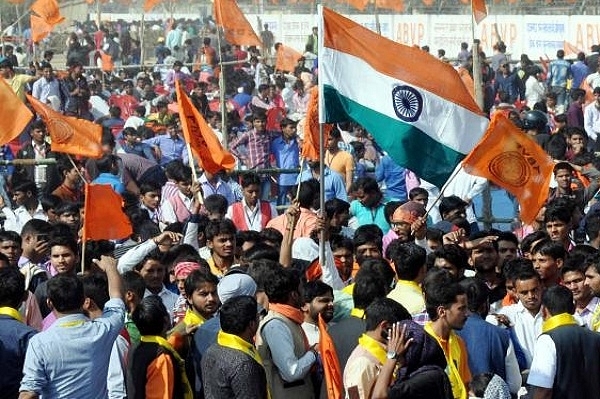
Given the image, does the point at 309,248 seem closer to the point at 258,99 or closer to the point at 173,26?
the point at 258,99

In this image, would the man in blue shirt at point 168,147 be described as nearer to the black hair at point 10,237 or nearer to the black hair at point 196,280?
the black hair at point 10,237

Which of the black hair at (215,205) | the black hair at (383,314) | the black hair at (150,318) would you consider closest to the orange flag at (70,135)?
the black hair at (215,205)

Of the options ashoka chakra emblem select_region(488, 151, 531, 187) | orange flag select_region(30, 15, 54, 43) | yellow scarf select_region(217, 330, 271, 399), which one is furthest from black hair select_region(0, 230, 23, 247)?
orange flag select_region(30, 15, 54, 43)

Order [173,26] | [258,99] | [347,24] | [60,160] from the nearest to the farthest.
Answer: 1. [347,24]
2. [60,160]
3. [258,99]
4. [173,26]

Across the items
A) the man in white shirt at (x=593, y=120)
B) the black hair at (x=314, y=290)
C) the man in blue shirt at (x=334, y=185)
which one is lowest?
the man in white shirt at (x=593, y=120)

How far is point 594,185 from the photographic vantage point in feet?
47.9

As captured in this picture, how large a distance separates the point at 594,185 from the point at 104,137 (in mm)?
5212

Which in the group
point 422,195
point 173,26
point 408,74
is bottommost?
point 173,26

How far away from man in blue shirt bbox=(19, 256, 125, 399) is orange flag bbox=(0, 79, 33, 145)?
4.68 metres

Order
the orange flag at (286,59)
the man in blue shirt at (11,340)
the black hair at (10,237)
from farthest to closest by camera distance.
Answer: the orange flag at (286,59) → the black hair at (10,237) → the man in blue shirt at (11,340)

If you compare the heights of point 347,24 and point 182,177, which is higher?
point 347,24

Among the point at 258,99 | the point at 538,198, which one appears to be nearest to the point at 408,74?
the point at 538,198

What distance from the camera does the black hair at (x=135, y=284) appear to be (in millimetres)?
9336

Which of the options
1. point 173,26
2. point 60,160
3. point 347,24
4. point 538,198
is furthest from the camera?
point 173,26
